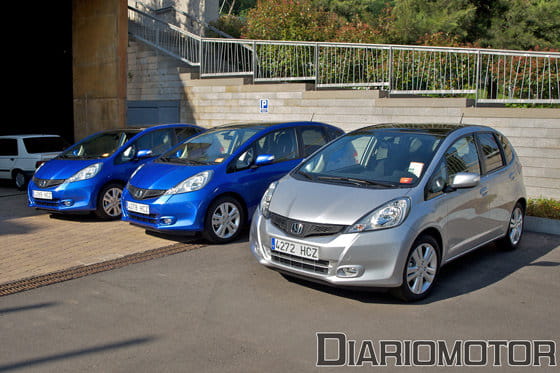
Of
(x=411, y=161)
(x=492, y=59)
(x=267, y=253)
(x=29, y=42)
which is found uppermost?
(x=29, y=42)

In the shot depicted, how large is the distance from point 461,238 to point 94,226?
5349mm

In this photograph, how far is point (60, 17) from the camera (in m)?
19.9

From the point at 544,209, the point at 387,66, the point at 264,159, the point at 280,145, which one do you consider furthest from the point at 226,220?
the point at 387,66

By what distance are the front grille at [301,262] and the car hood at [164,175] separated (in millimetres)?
2382

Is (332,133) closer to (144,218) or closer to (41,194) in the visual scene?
(144,218)

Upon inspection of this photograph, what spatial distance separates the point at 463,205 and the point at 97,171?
18.3 ft

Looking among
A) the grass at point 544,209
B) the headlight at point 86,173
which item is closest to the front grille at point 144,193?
the headlight at point 86,173

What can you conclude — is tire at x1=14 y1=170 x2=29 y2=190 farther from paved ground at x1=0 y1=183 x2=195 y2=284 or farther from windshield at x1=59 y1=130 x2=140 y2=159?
windshield at x1=59 y1=130 x2=140 y2=159

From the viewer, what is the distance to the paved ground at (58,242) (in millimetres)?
6398

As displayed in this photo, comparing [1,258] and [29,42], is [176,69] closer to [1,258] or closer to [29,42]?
[29,42]

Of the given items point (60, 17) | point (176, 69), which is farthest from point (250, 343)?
point (60, 17)

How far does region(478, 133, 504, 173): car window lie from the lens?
6.34 metres

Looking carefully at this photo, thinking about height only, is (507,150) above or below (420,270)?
above

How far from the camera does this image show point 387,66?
40.1ft
